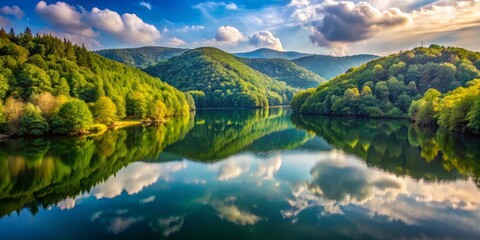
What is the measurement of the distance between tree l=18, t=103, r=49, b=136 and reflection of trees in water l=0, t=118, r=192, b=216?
3.85m

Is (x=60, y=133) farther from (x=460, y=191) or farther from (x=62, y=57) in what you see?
(x=460, y=191)

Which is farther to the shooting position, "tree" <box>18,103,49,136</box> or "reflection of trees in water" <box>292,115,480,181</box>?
"tree" <box>18,103,49,136</box>

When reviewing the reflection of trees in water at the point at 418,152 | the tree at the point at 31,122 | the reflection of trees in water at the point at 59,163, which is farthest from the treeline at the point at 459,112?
the tree at the point at 31,122

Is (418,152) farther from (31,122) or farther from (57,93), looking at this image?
(57,93)

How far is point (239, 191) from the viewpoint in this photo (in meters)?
29.7

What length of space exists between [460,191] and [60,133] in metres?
64.2

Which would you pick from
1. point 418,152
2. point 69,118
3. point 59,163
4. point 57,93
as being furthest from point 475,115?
point 57,93

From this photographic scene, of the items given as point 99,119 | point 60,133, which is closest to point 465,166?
point 60,133

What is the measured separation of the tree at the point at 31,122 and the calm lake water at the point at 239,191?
653 cm

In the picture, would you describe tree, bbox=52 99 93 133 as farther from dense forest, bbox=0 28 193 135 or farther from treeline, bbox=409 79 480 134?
treeline, bbox=409 79 480 134

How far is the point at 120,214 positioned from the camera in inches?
941

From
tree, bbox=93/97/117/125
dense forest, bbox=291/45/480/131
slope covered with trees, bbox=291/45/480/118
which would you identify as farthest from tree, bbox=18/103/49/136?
slope covered with trees, bbox=291/45/480/118

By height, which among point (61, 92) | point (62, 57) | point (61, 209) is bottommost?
point (61, 209)

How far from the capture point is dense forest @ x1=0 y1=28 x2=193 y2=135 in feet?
199
